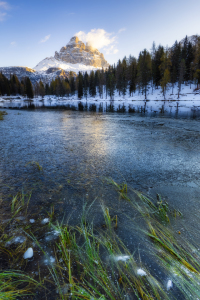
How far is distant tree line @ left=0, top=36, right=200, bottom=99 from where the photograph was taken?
166 feet

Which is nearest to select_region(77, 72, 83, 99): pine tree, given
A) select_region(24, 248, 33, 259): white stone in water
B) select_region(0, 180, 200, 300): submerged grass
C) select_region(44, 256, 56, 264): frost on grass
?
select_region(0, 180, 200, 300): submerged grass

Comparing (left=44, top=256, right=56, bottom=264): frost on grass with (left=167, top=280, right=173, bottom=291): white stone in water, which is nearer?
(left=167, top=280, right=173, bottom=291): white stone in water

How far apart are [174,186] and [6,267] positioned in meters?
4.38

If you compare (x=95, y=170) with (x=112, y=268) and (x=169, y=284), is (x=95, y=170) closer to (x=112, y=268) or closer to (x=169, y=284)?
(x=112, y=268)

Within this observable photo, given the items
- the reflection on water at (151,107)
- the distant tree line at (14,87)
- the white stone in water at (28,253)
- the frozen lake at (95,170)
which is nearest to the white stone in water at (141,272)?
the frozen lake at (95,170)

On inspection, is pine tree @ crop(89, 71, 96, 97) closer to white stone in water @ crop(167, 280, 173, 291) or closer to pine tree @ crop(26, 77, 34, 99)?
pine tree @ crop(26, 77, 34, 99)

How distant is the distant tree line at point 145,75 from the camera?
1991 inches

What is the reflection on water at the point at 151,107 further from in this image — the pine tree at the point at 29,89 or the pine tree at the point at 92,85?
the pine tree at the point at 29,89

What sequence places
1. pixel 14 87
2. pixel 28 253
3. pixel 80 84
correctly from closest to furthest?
pixel 28 253, pixel 80 84, pixel 14 87

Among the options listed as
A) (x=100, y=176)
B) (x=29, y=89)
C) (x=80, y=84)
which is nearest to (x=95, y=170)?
(x=100, y=176)

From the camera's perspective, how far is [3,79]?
91.8m

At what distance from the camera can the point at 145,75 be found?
Answer: 50125 millimetres

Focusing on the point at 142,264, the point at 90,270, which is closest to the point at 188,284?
the point at 142,264

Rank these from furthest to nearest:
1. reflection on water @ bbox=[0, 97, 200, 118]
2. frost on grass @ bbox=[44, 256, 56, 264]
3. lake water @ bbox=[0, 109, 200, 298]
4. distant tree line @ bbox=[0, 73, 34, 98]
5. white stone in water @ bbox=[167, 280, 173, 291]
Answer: distant tree line @ bbox=[0, 73, 34, 98] → reflection on water @ bbox=[0, 97, 200, 118] → lake water @ bbox=[0, 109, 200, 298] → frost on grass @ bbox=[44, 256, 56, 264] → white stone in water @ bbox=[167, 280, 173, 291]
